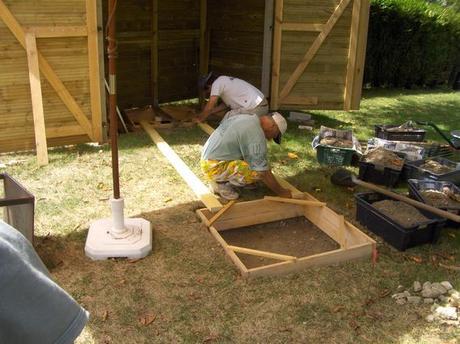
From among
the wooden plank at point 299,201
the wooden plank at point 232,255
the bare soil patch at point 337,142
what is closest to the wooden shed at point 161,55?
the bare soil patch at point 337,142

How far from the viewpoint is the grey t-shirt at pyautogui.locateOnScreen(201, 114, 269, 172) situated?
4.98 meters

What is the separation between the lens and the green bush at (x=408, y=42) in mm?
13438

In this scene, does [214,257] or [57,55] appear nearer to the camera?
[214,257]

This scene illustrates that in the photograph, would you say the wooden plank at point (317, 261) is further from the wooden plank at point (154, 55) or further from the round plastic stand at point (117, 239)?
the wooden plank at point (154, 55)

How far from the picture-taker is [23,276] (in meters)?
1.09

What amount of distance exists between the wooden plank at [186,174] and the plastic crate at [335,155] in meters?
1.80

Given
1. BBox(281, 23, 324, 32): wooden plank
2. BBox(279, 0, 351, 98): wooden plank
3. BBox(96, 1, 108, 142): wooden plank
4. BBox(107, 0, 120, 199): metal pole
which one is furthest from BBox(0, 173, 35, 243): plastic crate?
Answer: BBox(281, 23, 324, 32): wooden plank

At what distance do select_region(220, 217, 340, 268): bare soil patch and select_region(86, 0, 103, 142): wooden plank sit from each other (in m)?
3.18

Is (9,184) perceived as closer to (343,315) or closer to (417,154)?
(343,315)

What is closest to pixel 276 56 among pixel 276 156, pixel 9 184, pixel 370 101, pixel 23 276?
pixel 276 156

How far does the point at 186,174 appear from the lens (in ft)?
19.9

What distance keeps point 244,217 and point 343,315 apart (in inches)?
70.0

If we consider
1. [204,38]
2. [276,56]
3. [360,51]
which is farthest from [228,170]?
[204,38]

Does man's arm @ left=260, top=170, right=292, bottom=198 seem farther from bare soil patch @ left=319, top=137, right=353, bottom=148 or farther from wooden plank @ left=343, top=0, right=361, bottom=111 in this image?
wooden plank @ left=343, top=0, right=361, bottom=111
